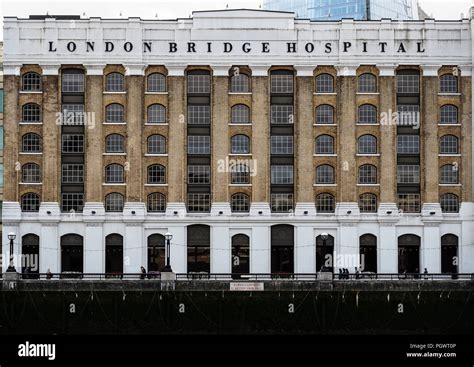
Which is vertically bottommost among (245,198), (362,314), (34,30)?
(362,314)

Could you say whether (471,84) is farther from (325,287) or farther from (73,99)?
(73,99)

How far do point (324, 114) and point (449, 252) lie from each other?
13613 mm

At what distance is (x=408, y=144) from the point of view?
81000mm

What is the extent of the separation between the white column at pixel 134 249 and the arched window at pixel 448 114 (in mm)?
23486

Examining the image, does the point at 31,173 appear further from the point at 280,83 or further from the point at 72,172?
the point at 280,83

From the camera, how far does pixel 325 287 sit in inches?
2613

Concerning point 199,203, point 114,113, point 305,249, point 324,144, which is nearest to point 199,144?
point 199,203

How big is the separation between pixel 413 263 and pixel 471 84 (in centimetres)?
1381

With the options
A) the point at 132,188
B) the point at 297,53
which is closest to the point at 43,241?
the point at 132,188

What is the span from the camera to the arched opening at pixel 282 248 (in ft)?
262

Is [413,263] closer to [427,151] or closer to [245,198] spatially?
Result: [427,151]

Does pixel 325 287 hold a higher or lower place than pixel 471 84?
lower

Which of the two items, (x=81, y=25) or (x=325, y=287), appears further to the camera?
(x=81, y=25)

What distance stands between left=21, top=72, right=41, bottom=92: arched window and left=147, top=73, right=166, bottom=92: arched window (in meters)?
8.06
